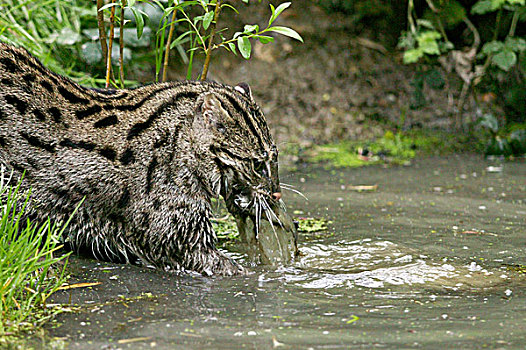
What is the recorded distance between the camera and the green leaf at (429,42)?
9562 mm

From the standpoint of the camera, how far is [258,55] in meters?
10.8

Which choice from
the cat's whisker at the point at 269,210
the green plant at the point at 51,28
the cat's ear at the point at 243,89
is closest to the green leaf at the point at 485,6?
the green plant at the point at 51,28

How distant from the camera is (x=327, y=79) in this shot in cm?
1070

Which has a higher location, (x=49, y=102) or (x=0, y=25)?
(x=0, y=25)

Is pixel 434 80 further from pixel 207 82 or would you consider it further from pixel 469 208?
pixel 207 82

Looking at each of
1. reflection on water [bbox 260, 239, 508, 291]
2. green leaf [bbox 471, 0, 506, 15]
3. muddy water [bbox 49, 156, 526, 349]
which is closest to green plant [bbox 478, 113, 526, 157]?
green leaf [bbox 471, 0, 506, 15]

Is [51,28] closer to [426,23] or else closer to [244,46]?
[244,46]

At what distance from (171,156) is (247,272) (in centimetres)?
101

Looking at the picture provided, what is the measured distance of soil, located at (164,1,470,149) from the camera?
10.1 m

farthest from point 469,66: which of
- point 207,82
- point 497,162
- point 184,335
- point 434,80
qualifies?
point 184,335

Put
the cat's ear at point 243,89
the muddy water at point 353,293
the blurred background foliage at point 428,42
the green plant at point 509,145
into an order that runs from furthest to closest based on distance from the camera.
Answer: the green plant at point 509,145
the blurred background foliage at point 428,42
the cat's ear at point 243,89
the muddy water at point 353,293

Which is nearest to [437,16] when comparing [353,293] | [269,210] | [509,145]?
[509,145]

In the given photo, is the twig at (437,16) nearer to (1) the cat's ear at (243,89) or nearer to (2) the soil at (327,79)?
(2) the soil at (327,79)

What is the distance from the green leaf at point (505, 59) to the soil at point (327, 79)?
103 centimetres
